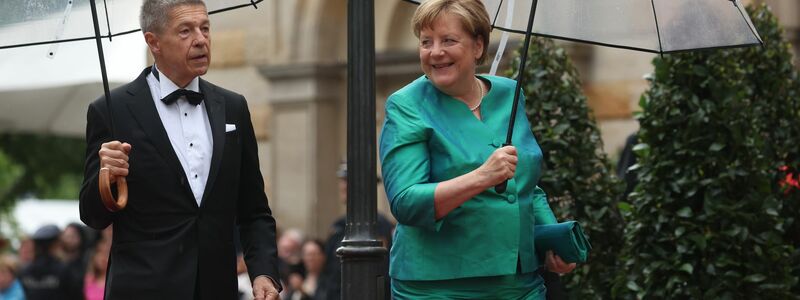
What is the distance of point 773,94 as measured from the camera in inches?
317

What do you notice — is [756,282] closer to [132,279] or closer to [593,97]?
[132,279]

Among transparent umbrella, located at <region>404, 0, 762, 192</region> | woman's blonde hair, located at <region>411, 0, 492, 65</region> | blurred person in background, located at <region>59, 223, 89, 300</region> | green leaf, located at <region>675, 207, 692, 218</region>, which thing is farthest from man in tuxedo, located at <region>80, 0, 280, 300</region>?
blurred person in background, located at <region>59, 223, 89, 300</region>

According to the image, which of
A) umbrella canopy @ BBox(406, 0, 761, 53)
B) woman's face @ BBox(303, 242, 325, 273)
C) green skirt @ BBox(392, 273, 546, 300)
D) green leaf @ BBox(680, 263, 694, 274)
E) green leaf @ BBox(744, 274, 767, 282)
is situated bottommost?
woman's face @ BBox(303, 242, 325, 273)

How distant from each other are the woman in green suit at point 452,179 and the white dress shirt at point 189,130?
0.67 m

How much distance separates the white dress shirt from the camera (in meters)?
5.24

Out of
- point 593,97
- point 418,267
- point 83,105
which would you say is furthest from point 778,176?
point 83,105

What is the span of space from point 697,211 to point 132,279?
3.38m

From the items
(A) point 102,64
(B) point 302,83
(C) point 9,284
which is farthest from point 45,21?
(B) point 302,83

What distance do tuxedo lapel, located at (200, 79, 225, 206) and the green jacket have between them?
2.04ft

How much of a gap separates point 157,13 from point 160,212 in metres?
→ 0.68

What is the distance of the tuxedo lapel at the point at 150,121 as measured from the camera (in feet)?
17.0

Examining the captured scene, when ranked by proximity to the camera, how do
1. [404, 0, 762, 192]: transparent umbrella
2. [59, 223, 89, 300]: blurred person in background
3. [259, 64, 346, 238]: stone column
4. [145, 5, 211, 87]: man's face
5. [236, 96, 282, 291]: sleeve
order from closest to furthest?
[145, 5, 211, 87]: man's face < [236, 96, 282, 291]: sleeve < [404, 0, 762, 192]: transparent umbrella < [59, 223, 89, 300]: blurred person in background < [259, 64, 346, 238]: stone column

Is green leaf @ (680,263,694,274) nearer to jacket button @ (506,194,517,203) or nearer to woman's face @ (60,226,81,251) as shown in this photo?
jacket button @ (506,194,517,203)

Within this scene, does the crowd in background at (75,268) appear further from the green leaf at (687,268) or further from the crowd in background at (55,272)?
the green leaf at (687,268)
